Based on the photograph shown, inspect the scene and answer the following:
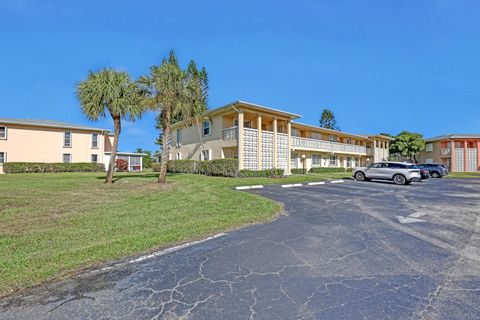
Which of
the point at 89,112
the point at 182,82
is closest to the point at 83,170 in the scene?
the point at 89,112

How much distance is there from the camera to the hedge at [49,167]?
2820 centimetres

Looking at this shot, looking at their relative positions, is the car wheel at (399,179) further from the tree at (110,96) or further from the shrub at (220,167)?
the tree at (110,96)

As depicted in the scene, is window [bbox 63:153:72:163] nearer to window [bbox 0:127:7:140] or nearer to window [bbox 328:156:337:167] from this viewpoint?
window [bbox 0:127:7:140]

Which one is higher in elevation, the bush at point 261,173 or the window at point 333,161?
the window at point 333,161

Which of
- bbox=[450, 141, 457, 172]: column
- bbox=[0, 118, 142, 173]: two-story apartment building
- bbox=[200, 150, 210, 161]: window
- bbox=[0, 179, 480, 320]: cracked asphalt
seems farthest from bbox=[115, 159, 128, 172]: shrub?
bbox=[450, 141, 457, 172]: column

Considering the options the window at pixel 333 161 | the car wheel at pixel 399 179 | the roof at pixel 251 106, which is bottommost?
the car wheel at pixel 399 179

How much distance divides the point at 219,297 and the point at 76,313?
156 centimetres

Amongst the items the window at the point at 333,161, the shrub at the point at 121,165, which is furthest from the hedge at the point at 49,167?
the window at the point at 333,161

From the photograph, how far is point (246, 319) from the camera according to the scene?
2609 mm

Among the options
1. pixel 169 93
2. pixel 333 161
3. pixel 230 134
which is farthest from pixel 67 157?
pixel 333 161

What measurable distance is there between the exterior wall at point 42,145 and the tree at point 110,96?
20.7 metres

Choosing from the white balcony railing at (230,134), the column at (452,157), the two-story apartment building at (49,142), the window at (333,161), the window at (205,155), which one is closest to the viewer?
the white balcony railing at (230,134)

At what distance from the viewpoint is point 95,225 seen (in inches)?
259

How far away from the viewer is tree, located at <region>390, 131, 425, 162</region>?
44.7 metres
